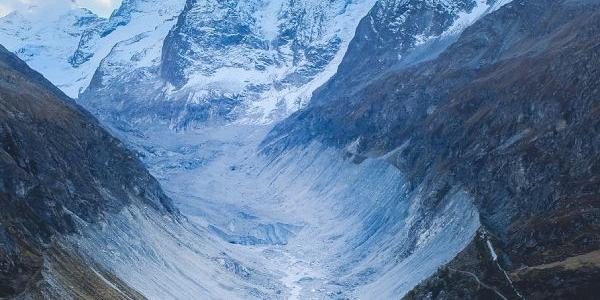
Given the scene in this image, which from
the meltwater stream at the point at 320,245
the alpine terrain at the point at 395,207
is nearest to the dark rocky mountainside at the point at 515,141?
the alpine terrain at the point at 395,207

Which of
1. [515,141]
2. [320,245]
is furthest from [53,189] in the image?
[320,245]

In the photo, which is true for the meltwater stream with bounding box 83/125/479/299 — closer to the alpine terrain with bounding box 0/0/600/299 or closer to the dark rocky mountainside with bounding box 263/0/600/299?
the alpine terrain with bounding box 0/0/600/299

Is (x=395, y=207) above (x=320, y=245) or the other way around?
above

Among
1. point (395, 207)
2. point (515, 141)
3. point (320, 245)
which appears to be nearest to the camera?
point (515, 141)

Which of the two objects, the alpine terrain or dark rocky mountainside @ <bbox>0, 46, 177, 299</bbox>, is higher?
dark rocky mountainside @ <bbox>0, 46, 177, 299</bbox>

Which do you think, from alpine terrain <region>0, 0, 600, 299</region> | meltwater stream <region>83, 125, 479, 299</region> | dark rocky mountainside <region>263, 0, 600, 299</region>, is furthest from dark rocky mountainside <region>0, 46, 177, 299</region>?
dark rocky mountainside <region>263, 0, 600, 299</region>

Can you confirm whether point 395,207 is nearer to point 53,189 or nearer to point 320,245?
point 320,245

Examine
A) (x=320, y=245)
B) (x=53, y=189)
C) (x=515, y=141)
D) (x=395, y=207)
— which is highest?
(x=53, y=189)
